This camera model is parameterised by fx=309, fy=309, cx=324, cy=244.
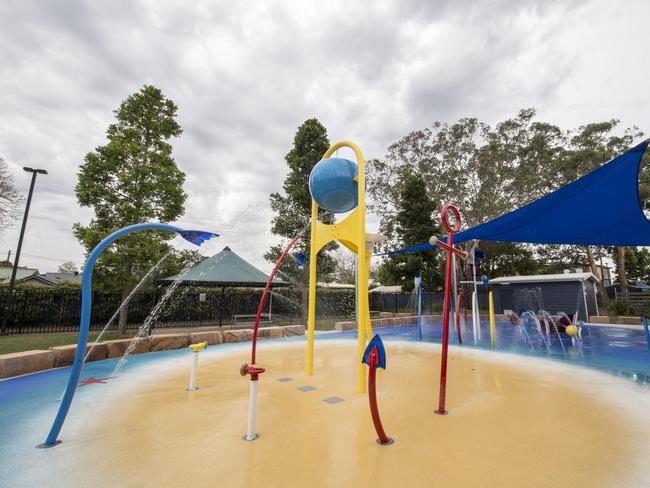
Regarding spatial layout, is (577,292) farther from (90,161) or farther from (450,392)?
(90,161)

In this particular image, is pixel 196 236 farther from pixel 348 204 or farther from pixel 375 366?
pixel 348 204

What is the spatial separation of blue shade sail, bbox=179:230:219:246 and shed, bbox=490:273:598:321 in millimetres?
18685

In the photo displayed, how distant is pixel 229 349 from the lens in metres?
8.34

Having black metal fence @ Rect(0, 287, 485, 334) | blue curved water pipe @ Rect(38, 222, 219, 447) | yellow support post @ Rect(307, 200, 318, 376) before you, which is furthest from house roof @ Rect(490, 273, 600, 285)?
blue curved water pipe @ Rect(38, 222, 219, 447)

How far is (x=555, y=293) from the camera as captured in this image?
1967 centimetres

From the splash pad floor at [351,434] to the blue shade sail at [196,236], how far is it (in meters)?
2.00

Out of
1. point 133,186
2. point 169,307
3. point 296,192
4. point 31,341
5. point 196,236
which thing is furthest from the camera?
point 296,192

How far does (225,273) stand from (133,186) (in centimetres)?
437

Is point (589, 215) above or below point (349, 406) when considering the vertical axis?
above

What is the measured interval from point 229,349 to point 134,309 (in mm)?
6856

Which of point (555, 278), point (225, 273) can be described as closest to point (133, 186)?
point (225, 273)

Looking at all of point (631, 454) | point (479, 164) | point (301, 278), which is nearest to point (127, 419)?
point (631, 454)

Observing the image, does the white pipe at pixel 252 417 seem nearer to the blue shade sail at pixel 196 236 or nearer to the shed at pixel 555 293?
the blue shade sail at pixel 196 236

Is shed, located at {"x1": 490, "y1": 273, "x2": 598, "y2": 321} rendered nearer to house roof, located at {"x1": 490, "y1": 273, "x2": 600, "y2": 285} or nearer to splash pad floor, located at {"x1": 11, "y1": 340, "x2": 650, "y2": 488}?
house roof, located at {"x1": 490, "y1": 273, "x2": 600, "y2": 285}
